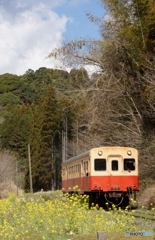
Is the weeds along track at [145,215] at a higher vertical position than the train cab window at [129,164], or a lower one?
lower

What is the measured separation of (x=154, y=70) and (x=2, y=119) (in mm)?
47427

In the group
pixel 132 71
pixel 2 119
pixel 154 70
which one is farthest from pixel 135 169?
pixel 2 119

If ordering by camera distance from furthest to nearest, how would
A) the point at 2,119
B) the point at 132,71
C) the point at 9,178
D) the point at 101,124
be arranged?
the point at 2,119
the point at 9,178
the point at 101,124
the point at 132,71

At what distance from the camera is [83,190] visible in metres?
18.7

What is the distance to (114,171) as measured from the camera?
1814 cm

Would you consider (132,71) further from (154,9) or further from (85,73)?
(154,9)

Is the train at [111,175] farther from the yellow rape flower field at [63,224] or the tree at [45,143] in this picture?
the tree at [45,143]

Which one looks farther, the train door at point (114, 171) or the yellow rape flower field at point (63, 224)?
the train door at point (114, 171)

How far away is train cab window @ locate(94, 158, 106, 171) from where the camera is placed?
17.9 m

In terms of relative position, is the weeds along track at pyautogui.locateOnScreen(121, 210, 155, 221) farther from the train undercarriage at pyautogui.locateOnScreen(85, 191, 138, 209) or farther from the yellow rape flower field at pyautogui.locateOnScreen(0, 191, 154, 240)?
the train undercarriage at pyautogui.locateOnScreen(85, 191, 138, 209)

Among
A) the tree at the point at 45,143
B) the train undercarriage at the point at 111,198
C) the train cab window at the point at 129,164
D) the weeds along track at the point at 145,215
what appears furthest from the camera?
the tree at the point at 45,143

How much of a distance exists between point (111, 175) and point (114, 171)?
0.63ft

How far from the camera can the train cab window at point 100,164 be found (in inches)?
703

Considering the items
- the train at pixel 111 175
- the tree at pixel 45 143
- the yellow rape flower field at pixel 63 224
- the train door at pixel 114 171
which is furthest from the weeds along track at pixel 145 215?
the tree at pixel 45 143
